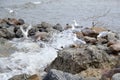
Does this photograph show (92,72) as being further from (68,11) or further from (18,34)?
(68,11)

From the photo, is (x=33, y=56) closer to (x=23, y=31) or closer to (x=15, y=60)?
(x=15, y=60)

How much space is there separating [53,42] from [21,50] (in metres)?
1.54

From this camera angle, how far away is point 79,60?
810 cm

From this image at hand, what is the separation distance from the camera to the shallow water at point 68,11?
16.2 meters

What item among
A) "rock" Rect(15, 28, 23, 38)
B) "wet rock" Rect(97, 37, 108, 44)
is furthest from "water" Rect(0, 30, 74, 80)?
"wet rock" Rect(97, 37, 108, 44)

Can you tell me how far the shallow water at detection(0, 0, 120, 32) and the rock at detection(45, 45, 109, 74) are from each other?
18.5 ft

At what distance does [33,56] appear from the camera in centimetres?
1002

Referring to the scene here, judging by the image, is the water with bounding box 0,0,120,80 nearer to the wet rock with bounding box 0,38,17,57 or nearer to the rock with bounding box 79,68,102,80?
the wet rock with bounding box 0,38,17,57

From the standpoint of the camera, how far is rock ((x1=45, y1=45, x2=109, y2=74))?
8.07 metres

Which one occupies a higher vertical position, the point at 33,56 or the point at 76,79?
the point at 76,79

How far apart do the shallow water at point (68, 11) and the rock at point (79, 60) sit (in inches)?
222

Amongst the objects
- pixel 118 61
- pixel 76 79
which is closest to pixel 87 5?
pixel 118 61

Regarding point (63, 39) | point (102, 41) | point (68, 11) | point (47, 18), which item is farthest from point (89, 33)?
point (68, 11)

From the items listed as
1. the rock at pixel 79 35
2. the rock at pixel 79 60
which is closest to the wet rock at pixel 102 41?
the rock at pixel 79 35
